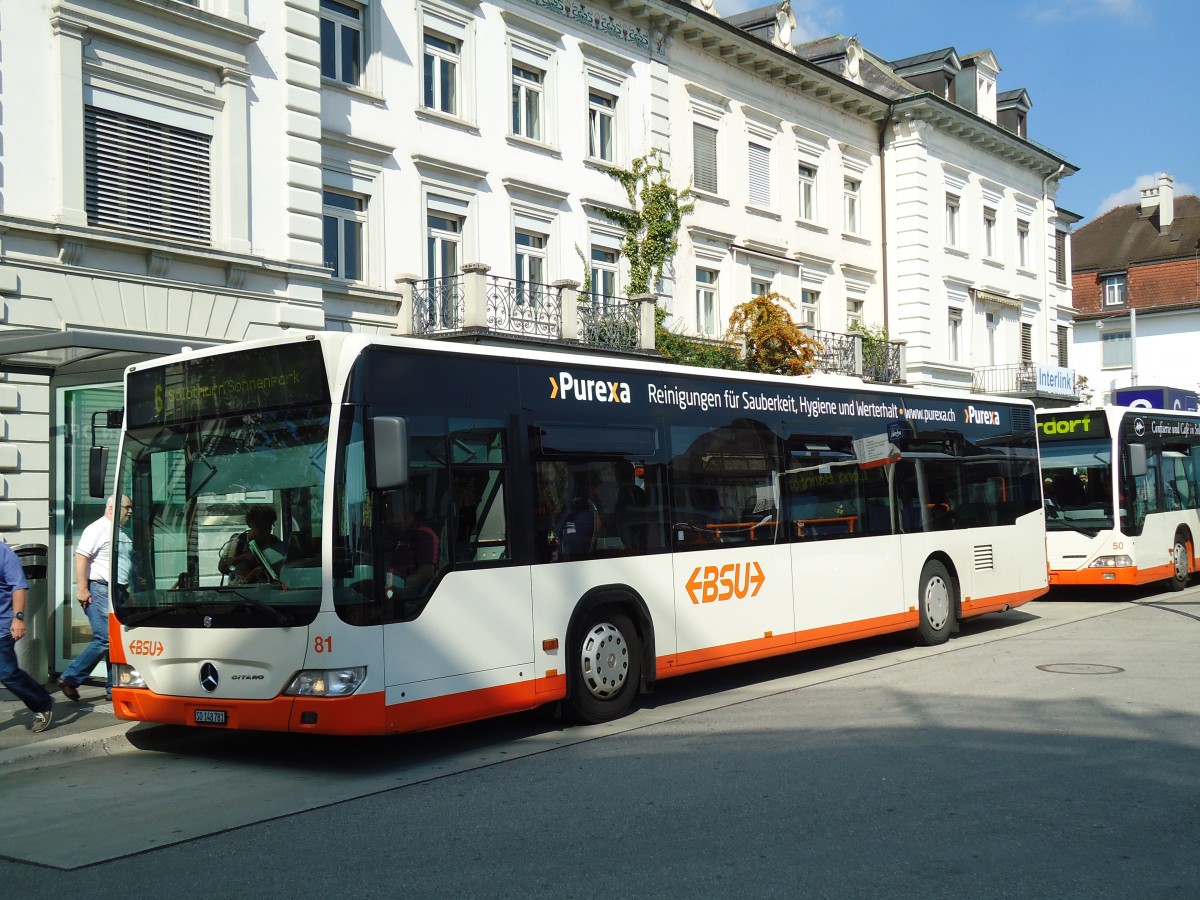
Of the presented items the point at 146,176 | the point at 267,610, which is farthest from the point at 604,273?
the point at 267,610

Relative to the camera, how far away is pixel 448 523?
9.12 meters

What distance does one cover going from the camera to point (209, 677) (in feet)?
29.2

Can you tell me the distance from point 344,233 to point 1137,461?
43.1 feet

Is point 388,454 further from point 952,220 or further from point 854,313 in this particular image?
point 952,220

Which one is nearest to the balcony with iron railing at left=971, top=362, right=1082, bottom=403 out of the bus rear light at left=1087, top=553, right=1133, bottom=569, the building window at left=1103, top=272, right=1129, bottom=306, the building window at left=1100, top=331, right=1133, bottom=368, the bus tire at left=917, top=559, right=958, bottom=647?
the bus rear light at left=1087, top=553, right=1133, bottom=569

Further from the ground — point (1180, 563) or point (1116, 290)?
point (1116, 290)

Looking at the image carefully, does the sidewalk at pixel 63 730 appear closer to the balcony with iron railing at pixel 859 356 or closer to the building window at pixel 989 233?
the balcony with iron railing at pixel 859 356

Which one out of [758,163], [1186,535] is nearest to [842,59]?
[758,163]

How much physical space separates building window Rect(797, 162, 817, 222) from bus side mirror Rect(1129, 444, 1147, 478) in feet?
46.9

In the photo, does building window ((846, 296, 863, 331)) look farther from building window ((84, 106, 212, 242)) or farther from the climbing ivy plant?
building window ((84, 106, 212, 242))

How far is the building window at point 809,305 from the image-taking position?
109ft

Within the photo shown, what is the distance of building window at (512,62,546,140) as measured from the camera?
25.0m

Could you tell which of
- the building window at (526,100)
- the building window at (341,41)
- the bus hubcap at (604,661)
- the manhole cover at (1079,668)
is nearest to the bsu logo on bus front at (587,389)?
the bus hubcap at (604,661)

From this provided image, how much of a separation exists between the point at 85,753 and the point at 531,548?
368 centimetres
